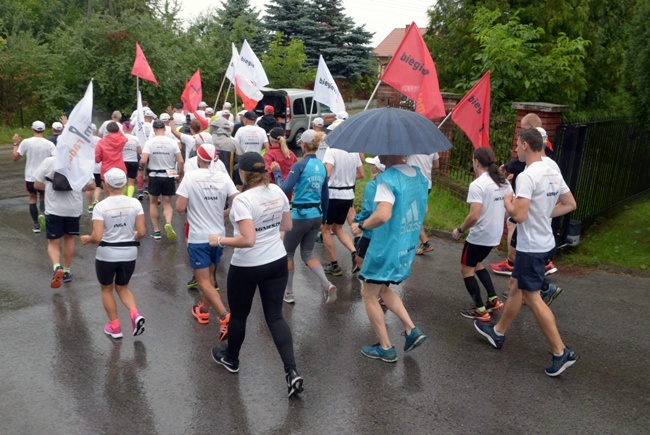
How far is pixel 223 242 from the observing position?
444cm

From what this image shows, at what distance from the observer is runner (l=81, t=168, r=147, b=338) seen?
544 cm

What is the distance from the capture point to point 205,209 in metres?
5.78

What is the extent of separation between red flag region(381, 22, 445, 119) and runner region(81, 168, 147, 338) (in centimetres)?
389

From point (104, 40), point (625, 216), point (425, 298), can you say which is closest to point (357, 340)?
point (425, 298)

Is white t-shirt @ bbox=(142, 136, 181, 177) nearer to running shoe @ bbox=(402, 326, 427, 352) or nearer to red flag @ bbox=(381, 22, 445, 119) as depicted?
red flag @ bbox=(381, 22, 445, 119)

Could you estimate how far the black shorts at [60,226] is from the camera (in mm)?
7051

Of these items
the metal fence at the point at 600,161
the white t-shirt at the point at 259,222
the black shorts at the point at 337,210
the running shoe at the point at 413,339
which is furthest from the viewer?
the metal fence at the point at 600,161

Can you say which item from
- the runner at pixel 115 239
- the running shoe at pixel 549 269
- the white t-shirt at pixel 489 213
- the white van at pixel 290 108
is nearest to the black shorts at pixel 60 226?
the runner at pixel 115 239

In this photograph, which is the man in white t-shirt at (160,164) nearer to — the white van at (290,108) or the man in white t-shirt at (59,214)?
the man in white t-shirt at (59,214)

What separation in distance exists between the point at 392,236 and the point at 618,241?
5656 mm

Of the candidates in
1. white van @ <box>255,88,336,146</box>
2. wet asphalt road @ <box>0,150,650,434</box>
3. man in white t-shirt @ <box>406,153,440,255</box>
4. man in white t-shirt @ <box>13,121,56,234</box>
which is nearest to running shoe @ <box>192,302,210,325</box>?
wet asphalt road @ <box>0,150,650,434</box>

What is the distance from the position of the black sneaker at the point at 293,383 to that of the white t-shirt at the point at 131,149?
22.7 feet

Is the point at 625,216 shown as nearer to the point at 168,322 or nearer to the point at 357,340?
the point at 357,340

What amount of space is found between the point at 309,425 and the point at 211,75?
25555mm
